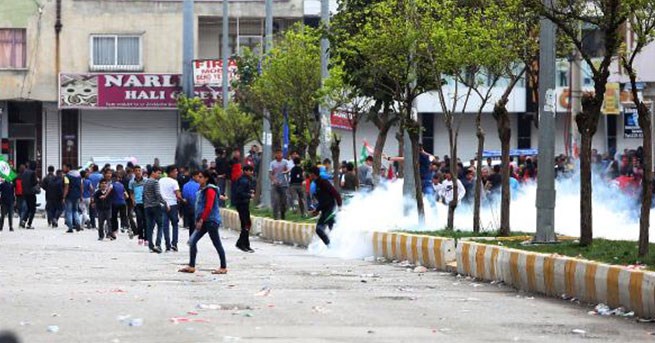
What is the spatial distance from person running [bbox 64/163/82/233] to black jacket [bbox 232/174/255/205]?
35.0 feet

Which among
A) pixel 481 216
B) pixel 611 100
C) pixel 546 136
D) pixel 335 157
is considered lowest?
pixel 481 216

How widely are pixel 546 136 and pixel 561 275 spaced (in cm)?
449

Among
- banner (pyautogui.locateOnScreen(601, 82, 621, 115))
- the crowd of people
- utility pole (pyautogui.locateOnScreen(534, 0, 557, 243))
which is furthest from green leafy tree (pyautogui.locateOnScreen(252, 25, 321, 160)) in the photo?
utility pole (pyautogui.locateOnScreen(534, 0, 557, 243))

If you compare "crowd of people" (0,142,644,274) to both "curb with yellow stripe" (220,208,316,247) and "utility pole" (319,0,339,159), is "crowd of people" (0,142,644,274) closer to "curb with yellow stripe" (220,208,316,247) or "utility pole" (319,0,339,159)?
"utility pole" (319,0,339,159)

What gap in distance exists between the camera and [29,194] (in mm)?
43969

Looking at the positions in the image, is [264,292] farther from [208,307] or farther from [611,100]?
[611,100]

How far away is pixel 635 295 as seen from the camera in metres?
17.0

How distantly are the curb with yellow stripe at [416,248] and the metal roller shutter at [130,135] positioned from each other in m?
37.7

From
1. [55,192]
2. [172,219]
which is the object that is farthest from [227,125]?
[172,219]

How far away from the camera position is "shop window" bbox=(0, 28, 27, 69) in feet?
209

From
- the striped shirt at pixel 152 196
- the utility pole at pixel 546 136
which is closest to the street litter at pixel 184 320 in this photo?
the utility pole at pixel 546 136

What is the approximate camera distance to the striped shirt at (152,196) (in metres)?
31.2

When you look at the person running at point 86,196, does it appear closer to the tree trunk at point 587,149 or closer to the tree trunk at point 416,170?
the tree trunk at point 416,170

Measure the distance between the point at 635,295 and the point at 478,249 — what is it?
5.83 meters
